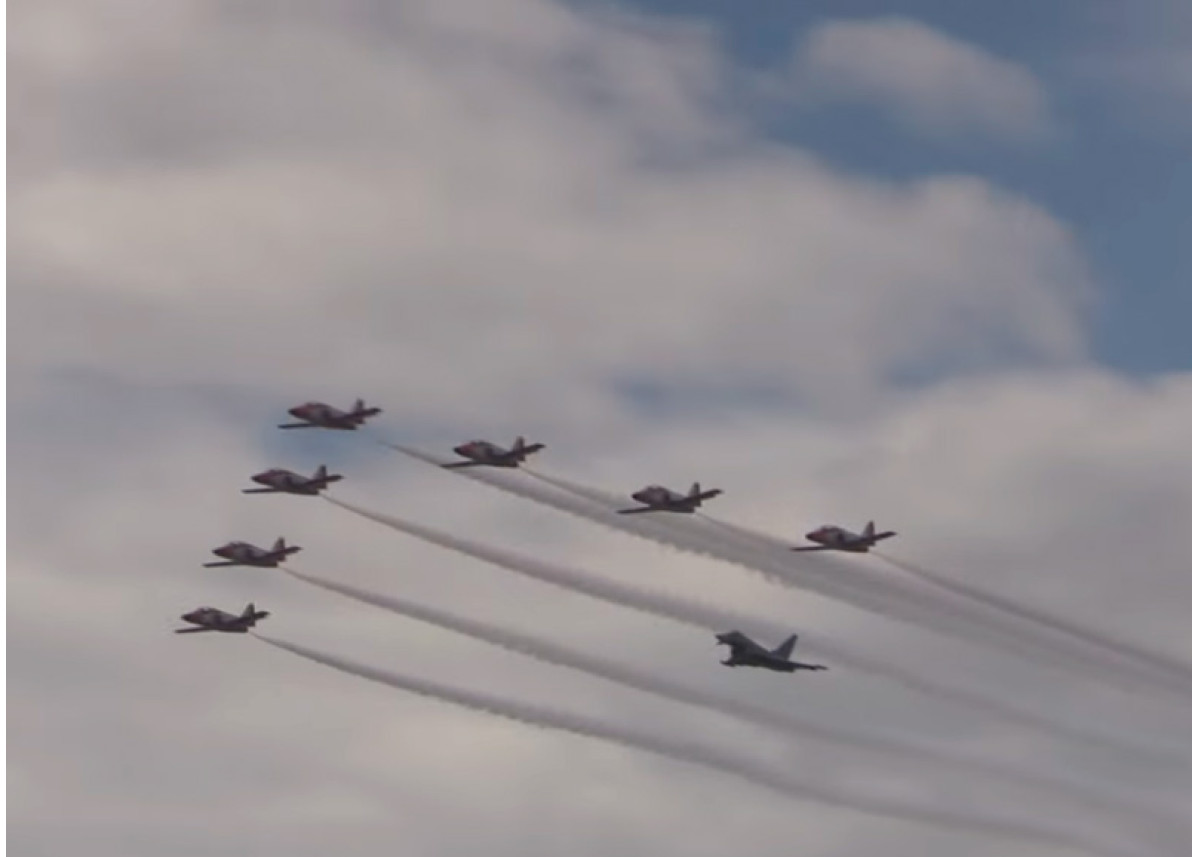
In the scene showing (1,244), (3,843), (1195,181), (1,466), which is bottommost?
(3,843)

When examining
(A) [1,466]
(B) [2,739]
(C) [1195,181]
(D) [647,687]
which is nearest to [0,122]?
(A) [1,466]

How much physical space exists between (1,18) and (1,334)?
53.4ft

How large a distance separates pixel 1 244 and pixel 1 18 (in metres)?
11.8

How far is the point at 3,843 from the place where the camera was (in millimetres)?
151375

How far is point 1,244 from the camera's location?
136000mm

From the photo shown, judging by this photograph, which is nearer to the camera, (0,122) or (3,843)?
(0,122)

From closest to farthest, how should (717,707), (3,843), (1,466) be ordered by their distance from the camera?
1. (1,466)
2. (3,843)
3. (717,707)

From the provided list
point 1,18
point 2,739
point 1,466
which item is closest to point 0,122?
point 1,18

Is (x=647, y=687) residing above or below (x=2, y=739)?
above

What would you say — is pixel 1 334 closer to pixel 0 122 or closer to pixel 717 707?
pixel 0 122

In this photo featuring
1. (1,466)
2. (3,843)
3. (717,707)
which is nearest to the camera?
(1,466)

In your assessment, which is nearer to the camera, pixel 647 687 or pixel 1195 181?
pixel 1195 181

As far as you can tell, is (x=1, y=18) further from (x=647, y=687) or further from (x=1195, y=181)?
(x=647, y=687)

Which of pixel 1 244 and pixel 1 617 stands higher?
pixel 1 244
